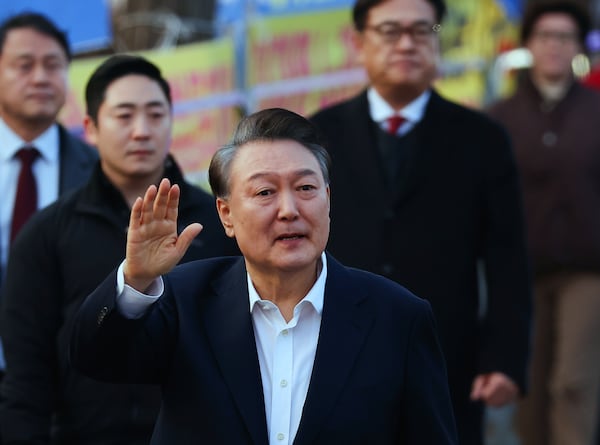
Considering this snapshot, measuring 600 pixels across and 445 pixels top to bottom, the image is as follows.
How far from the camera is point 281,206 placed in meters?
3.62

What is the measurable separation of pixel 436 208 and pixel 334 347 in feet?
6.88

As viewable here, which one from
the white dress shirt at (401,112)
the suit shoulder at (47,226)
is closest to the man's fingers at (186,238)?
the suit shoulder at (47,226)

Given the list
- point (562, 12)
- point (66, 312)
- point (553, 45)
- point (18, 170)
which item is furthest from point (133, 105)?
point (562, 12)

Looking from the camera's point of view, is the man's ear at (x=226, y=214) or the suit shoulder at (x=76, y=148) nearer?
the man's ear at (x=226, y=214)

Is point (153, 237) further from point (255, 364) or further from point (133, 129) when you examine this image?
point (133, 129)

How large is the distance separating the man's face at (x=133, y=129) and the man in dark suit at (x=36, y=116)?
93 cm

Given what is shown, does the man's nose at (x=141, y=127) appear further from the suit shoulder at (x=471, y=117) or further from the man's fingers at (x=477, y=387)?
the man's fingers at (x=477, y=387)

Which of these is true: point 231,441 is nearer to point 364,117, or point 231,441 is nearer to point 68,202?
point 68,202

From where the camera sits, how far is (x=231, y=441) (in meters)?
3.55

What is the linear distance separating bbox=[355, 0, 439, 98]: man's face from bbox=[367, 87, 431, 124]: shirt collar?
35mm

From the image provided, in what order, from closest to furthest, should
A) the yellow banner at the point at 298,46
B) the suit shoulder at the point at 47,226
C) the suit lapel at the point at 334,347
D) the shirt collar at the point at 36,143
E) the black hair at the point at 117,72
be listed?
the suit lapel at the point at 334,347, the suit shoulder at the point at 47,226, the black hair at the point at 117,72, the shirt collar at the point at 36,143, the yellow banner at the point at 298,46

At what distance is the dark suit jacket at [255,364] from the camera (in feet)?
11.7

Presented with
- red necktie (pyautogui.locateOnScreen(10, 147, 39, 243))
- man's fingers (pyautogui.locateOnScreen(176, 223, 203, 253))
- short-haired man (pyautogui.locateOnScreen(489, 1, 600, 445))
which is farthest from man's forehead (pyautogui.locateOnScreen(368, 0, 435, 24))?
man's fingers (pyautogui.locateOnScreen(176, 223, 203, 253))

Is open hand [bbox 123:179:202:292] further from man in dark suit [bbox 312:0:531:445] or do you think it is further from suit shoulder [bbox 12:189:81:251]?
man in dark suit [bbox 312:0:531:445]
